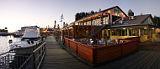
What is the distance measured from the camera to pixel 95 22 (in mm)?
30031

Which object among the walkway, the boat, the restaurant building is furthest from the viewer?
the restaurant building

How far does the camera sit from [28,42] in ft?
37.6

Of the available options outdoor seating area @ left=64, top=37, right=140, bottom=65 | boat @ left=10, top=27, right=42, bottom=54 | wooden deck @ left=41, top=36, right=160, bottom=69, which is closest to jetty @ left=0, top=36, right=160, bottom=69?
wooden deck @ left=41, top=36, right=160, bottom=69

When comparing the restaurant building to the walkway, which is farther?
the restaurant building

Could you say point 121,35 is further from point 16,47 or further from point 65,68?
point 16,47

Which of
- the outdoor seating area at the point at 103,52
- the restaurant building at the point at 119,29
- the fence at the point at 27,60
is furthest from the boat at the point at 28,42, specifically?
the outdoor seating area at the point at 103,52

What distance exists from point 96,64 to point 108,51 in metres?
1.27

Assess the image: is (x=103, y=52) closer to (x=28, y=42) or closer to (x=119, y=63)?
(x=119, y=63)

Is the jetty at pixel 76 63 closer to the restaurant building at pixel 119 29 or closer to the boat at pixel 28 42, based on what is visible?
the boat at pixel 28 42

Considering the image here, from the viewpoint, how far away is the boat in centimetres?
1020

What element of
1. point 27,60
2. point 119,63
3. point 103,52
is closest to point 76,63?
point 103,52

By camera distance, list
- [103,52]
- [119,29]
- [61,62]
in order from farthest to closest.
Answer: [119,29], [61,62], [103,52]

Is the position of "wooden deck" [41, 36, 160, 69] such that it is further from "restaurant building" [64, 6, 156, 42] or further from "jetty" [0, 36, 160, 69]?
"restaurant building" [64, 6, 156, 42]

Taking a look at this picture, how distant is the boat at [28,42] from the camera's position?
10195 millimetres
